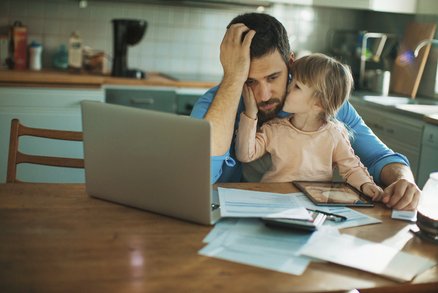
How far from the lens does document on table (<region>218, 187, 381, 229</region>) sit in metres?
1.35

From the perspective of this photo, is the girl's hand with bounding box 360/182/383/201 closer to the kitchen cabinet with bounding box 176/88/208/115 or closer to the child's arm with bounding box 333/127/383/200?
the child's arm with bounding box 333/127/383/200

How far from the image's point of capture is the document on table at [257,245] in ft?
3.63

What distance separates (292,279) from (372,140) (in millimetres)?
1009

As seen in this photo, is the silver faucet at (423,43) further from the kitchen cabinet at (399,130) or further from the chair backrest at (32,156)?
the chair backrest at (32,156)

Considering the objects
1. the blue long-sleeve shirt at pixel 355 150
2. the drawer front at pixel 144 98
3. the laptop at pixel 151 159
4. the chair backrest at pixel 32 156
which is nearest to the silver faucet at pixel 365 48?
the drawer front at pixel 144 98

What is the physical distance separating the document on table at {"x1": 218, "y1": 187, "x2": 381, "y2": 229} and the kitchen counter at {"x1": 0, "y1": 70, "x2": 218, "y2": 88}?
78.0 inches

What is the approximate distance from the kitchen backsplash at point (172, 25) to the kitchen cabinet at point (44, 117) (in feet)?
2.08

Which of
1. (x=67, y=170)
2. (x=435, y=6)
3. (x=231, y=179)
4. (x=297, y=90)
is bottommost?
(x=67, y=170)

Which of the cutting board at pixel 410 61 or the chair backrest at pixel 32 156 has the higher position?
the cutting board at pixel 410 61

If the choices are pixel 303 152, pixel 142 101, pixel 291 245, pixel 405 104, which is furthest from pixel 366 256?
pixel 405 104

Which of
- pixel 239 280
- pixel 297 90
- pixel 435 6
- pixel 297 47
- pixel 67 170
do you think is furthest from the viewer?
pixel 297 47

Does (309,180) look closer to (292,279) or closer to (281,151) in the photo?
(281,151)

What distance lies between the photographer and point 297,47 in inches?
170

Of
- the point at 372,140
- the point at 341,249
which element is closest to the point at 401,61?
the point at 372,140
